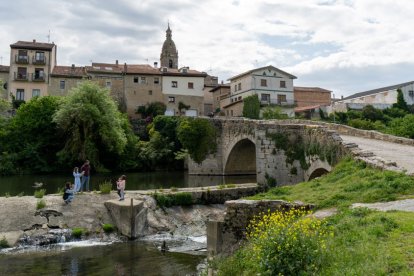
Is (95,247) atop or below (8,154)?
below

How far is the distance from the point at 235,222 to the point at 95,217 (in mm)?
7773

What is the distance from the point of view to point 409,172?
1398 cm

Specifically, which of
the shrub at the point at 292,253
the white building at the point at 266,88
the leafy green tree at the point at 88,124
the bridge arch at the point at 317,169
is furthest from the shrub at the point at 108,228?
the white building at the point at 266,88

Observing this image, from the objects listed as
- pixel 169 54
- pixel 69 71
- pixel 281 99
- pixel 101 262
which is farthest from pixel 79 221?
pixel 169 54

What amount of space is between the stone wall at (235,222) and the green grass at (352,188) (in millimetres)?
1210

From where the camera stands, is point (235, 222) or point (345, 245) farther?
point (235, 222)

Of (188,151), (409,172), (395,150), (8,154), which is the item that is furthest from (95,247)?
(8,154)

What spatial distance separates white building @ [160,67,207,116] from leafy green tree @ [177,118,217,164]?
2241 cm

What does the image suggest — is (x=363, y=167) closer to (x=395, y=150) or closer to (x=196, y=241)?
(x=395, y=150)

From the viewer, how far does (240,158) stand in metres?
44.5

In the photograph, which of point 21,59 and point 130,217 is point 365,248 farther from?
point 21,59

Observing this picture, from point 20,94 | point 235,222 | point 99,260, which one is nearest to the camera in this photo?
point 235,222

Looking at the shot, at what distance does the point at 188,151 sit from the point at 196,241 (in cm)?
2932

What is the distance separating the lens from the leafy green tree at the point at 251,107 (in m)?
62.7
